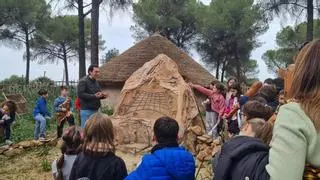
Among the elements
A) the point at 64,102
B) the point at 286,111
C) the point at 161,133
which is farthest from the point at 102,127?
the point at 64,102

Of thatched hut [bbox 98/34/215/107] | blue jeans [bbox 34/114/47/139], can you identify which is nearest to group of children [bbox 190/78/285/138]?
blue jeans [bbox 34/114/47/139]

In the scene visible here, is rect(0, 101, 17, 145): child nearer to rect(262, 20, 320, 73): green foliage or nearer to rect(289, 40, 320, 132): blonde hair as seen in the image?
rect(289, 40, 320, 132): blonde hair

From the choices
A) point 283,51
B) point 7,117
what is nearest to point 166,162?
point 7,117

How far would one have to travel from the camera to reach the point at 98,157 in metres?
3.45

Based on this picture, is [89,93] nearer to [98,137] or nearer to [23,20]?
[98,137]

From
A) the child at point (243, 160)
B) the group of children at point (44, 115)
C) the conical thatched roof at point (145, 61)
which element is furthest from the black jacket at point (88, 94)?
the conical thatched roof at point (145, 61)

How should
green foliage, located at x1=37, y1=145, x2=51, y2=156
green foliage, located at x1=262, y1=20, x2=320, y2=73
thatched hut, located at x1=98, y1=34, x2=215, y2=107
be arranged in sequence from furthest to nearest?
1. green foliage, located at x1=262, y1=20, x2=320, y2=73
2. thatched hut, located at x1=98, y1=34, x2=215, y2=107
3. green foliage, located at x1=37, y1=145, x2=51, y2=156

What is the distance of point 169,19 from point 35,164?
2781cm

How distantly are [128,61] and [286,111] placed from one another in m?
18.2

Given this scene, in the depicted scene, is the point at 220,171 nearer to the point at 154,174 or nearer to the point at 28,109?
the point at 154,174

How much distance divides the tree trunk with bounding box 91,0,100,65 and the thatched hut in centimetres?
98

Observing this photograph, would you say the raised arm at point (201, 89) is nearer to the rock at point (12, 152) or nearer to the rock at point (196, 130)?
the rock at point (196, 130)

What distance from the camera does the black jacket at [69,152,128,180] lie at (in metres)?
3.40

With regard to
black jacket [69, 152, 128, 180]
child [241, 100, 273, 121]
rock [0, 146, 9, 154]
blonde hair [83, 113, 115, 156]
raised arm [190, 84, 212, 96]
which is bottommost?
rock [0, 146, 9, 154]
